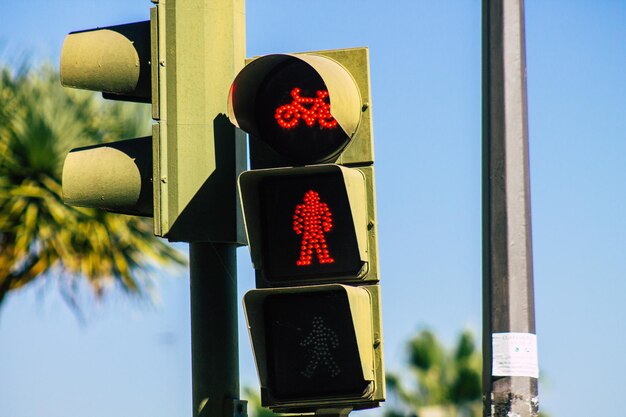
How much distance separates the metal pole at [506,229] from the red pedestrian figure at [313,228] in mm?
595

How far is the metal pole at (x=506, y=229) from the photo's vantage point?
14.1 ft

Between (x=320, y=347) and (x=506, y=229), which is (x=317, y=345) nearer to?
(x=320, y=347)

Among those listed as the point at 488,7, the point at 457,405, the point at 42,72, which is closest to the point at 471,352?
the point at 457,405

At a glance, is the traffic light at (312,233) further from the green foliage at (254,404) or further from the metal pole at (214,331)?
the green foliage at (254,404)

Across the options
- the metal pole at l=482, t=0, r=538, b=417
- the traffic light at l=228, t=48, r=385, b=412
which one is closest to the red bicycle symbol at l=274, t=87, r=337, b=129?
the traffic light at l=228, t=48, r=385, b=412

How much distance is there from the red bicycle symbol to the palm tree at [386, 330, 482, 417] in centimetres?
2203

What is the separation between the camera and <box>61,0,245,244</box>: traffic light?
4434 millimetres

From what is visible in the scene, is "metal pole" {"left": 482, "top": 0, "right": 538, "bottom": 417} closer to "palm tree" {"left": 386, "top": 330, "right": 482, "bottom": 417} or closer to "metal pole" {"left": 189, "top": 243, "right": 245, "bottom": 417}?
"metal pole" {"left": 189, "top": 243, "right": 245, "bottom": 417}

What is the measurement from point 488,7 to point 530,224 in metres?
0.88

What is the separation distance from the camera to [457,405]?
2608cm

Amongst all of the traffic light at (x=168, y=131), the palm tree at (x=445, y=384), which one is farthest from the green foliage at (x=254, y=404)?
the traffic light at (x=168, y=131)

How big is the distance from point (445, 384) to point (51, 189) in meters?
12.3

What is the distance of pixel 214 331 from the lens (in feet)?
14.3

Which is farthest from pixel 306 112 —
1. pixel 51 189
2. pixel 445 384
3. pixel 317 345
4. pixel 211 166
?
pixel 445 384
